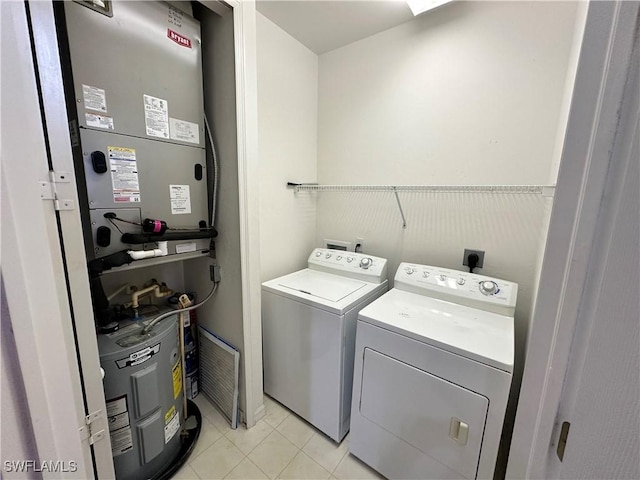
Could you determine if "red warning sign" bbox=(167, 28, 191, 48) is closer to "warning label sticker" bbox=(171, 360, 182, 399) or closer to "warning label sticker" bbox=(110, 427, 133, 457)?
"warning label sticker" bbox=(171, 360, 182, 399)

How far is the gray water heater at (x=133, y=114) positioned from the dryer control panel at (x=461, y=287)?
54.3 inches

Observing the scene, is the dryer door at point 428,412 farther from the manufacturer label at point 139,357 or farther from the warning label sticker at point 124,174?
the warning label sticker at point 124,174

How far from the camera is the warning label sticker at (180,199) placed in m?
1.32

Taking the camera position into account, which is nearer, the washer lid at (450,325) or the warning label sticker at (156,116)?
the washer lid at (450,325)

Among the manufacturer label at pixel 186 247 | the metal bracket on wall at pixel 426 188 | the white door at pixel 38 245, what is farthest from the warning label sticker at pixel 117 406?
the metal bracket on wall at pixel 426 188

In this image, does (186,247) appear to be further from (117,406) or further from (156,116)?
(117,406)

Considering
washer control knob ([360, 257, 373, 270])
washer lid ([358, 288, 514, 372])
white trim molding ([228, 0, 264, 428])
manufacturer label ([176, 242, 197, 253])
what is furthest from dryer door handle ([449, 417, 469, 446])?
manufacturer label ([176, 242, 197, 253])

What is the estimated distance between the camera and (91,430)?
3.05 feet

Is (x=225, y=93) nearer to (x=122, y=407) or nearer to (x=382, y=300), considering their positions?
(x=382, y=300)

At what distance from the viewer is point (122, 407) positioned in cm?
114

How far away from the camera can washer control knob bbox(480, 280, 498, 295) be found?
54.7 inches

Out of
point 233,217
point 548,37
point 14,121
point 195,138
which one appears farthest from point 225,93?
point 548,37

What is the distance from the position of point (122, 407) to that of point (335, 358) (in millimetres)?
1020

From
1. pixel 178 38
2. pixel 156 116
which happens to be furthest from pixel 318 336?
pixel 178 38
